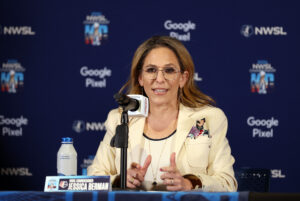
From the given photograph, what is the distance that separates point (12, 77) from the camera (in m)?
4.76

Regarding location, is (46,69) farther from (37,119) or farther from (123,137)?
(123,137)

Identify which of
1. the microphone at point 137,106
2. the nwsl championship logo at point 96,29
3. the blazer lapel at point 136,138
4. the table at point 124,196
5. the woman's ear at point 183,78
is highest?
the nwsl championship logo at point 96,29

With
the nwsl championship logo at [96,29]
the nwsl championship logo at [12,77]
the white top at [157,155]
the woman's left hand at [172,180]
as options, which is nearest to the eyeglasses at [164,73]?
the white top at [157,155]

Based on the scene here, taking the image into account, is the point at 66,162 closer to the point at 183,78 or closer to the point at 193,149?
the point at 193,149

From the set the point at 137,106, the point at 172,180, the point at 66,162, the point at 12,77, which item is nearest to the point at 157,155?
the point at 172,180

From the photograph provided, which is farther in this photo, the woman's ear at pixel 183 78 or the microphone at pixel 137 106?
the woman's ear at pixel 183 78

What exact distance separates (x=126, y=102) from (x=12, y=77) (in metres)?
3.09

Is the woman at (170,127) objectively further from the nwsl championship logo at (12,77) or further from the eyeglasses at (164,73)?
the nwsl championship logo at (12,77)

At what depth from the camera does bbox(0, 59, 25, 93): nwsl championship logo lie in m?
4.75

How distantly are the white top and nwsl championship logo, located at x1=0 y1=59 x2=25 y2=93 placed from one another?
2.34m

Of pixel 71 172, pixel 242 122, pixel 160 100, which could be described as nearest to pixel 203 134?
pixel 160 100

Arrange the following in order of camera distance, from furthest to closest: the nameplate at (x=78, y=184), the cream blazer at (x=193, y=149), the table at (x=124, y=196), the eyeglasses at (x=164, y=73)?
1. the eyeglasses at (x=164, y=73)
2. the cream blazer at (x=193, y=149)
3. the nameplate at (x=78, y=184)
4. the table at (x=124, y=196)

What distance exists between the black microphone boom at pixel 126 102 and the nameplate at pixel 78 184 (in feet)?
1.01

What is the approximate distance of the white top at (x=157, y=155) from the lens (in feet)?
8.93
